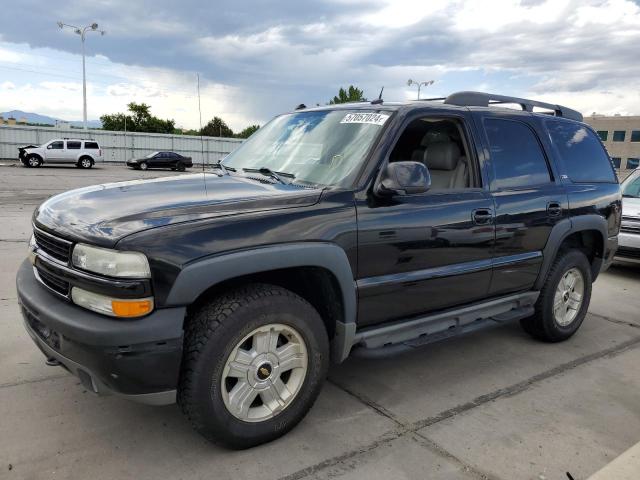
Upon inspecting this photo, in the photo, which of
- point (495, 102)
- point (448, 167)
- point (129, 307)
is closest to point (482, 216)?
point (448, 167)

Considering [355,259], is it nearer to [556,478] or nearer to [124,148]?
[556,478]

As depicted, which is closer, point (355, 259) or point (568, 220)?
point (355, 259)

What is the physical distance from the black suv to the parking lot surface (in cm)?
26

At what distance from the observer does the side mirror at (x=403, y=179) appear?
9.84 ft

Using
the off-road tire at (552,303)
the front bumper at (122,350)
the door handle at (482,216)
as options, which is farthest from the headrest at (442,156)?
the front bumper at (122,350)

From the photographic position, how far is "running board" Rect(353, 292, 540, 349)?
10.7ft

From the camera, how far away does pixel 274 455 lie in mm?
2807

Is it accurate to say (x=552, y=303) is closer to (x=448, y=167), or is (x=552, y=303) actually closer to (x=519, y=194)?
(x=519, y=194)

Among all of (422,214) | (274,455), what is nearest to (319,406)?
(274,455)

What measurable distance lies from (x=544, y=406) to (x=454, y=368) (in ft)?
2.42

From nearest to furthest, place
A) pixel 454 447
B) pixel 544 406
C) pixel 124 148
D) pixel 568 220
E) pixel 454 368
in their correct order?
1. pixel 454 447
2. pixel 544 406
3. pixel 454 368
4. pixel 568 220
5. pixel 124 148

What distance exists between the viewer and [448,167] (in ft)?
12.5

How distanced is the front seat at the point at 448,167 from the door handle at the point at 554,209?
876mm

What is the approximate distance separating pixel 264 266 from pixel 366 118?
1373mm
